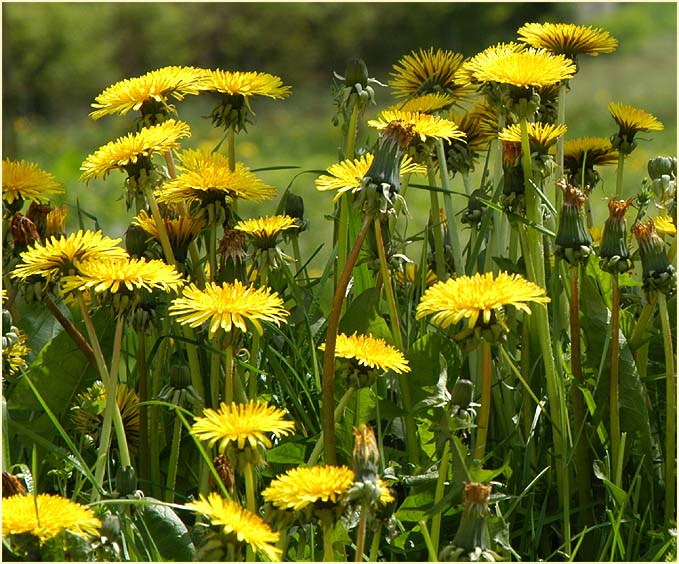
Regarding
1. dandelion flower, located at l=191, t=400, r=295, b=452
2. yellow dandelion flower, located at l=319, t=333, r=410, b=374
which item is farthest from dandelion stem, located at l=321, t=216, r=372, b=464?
dandelion flower, located at l=191, t=400, r=295, b=452

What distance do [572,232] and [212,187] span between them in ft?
1.39

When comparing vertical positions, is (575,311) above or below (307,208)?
below

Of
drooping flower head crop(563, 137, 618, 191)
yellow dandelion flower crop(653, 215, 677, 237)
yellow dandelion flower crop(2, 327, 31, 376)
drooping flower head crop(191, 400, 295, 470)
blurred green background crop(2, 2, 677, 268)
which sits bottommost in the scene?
drooping flower head crop(191, 400, 295, 470)

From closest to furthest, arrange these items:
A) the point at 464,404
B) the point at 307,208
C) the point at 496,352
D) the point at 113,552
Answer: the point at 113,552, the point at 464,404, the point at 496,352, the point at 307,208

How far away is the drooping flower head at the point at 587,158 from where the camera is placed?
1.58 m

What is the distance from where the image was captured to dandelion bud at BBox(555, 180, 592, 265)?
1207mm

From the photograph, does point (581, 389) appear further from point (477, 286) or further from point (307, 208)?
point (307, 208)

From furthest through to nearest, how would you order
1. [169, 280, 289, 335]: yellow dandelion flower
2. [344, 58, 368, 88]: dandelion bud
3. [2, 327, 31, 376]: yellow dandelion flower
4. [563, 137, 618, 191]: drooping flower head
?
[563, 137, 618, 191]: drooping flower head → [344, 58, 368, 88]: dandelion bud → [2, 327, 31, 376]: yellow dandelion flower → [169, 280, 289, 335]: yellow dandelion flower

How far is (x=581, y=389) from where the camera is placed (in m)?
1.27

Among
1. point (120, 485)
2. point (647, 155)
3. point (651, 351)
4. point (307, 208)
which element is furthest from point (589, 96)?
point (120, 485)

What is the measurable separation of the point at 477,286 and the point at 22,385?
688mm

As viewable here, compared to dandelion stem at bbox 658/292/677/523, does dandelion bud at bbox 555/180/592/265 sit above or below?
above

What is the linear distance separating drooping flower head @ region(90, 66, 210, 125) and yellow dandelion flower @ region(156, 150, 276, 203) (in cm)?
10

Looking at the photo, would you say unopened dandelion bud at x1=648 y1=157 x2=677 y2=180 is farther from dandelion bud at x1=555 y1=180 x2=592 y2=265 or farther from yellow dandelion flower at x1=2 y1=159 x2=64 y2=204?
yellow dandelion flower at x1=2 y1=159 x2=64 y2=204
